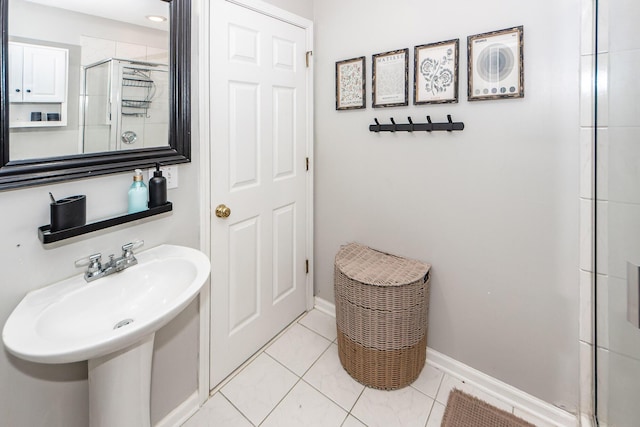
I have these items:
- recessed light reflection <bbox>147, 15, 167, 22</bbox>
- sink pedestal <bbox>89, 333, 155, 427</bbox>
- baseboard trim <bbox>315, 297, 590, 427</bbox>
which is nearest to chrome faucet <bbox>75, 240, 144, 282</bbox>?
sink pedestal <bbox>89, 333, 155, 427</bbox>

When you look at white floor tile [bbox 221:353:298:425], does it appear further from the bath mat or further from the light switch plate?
the light switch plate

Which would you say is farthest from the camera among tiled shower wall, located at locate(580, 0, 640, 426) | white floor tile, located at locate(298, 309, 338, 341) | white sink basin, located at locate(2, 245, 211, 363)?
white floor tile, located at locate(298, 309, 338, 341)

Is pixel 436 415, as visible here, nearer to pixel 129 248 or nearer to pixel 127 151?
pixel 129 248

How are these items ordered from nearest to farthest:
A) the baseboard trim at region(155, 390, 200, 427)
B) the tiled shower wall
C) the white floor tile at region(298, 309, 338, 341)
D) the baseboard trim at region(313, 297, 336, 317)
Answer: the tiled shower wall → the baseboard trim at region(155, 390, 200, 427) → the white floor tile at region(298, 309, 338, 341) → the baseboard trim at region(313, 297, 336, 317)

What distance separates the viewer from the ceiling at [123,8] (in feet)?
3.37

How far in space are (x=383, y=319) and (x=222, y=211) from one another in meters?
0.99

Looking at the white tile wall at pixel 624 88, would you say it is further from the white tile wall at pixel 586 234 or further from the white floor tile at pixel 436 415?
the white floor tile at pixel 436 415

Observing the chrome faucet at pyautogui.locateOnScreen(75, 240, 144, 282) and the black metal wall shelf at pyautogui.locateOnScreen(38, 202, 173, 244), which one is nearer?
the black metal wall shelf at pyautogui.locateOnScreen(38, 202, 173, 244)

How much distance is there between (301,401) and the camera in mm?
1590

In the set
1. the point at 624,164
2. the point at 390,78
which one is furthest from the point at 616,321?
the point at 390,78

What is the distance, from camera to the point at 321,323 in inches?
87.3

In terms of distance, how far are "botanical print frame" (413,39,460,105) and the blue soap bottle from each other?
55.1 inches

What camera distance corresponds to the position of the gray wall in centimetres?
135

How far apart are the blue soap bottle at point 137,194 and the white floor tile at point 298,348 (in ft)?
3.99
